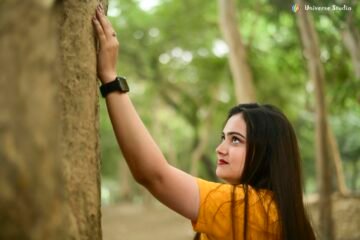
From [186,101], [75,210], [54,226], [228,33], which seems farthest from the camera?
[186,101]

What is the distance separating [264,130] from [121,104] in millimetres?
684

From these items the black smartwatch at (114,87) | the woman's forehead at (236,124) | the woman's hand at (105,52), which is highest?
the woman's hand at (105,52)

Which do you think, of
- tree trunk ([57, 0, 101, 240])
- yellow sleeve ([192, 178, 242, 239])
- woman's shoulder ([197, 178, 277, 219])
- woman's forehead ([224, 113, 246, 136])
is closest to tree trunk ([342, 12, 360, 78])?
woman's forehead ([224, 113, 246, 136])

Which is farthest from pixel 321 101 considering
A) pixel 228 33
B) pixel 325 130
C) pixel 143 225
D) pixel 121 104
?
pixel 143 225

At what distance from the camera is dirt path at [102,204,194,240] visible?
520 inches

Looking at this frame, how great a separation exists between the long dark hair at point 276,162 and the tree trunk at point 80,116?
67 cm

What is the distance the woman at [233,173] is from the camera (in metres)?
1.87

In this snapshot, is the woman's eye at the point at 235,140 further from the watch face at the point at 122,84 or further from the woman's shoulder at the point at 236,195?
the watch face at the point at 122,84

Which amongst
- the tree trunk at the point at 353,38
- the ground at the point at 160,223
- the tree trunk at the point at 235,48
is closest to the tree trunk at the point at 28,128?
the ground at the point at 160,223

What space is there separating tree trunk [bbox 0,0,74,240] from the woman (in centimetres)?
81

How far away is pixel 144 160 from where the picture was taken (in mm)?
1848

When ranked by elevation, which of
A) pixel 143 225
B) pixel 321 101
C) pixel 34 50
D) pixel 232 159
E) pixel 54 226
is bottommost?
pixel 143 225

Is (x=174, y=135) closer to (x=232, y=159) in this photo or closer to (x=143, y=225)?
(x=143, y=225)

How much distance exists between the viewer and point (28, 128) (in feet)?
3.30
